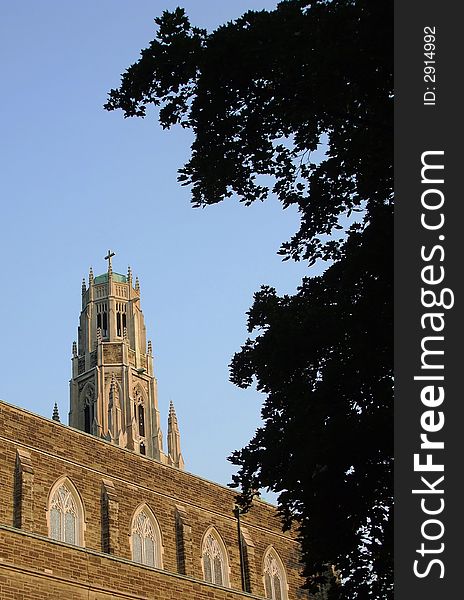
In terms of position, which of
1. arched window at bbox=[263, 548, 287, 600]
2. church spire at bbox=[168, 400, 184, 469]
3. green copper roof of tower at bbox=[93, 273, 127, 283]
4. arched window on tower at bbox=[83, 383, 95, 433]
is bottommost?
arched window at bbox=[263, 548, 287, 600]

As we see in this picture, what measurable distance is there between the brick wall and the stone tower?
58374 mm

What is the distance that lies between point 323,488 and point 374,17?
7.73 meters

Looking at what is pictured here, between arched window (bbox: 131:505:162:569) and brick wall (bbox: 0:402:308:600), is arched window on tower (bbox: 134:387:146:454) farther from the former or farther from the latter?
arched window (bbox: 131:505:162:569)

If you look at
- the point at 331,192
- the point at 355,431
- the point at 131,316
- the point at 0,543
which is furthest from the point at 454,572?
the point at 131,316

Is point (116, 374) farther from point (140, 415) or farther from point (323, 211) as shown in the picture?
point (323, 211)

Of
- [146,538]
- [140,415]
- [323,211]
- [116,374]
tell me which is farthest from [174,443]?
[323,211]

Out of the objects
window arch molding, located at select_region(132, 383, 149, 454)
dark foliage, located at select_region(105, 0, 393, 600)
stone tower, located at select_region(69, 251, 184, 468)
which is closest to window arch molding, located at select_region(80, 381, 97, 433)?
stone tower, located at select_region(69, 251, 184, 468)

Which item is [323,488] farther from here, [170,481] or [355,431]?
[170,481]

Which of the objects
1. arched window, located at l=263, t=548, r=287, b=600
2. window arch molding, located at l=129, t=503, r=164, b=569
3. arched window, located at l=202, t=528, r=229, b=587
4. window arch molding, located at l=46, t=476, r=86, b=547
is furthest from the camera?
arched window, located at l=263, t=548, r=287, b=600

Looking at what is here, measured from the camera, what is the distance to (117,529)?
2877 cm

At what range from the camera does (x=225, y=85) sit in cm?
1680

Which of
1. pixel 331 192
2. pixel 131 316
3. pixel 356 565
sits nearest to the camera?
pixel 356 565

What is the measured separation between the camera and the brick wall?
848 inches

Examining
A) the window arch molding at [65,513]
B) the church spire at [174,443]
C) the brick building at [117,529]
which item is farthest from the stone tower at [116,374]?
the window arch molding at [65,513]
